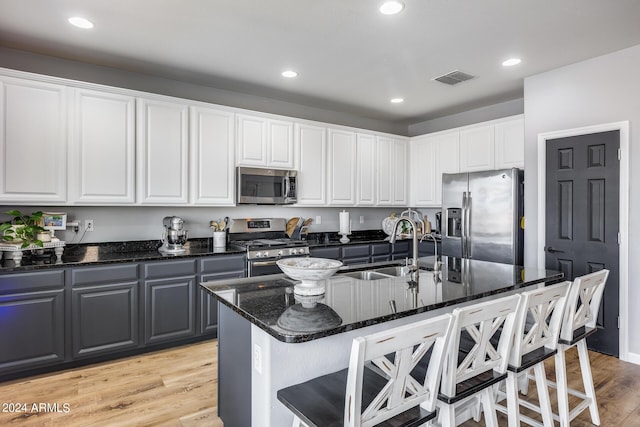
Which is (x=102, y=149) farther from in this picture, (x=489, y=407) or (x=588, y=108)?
(x=588, y=108)

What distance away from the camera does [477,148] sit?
4676 millimetres

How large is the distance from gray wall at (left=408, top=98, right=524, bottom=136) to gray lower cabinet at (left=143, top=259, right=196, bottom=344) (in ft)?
13.6

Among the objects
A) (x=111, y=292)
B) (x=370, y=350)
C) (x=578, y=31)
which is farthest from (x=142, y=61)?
(x=578, y=31)

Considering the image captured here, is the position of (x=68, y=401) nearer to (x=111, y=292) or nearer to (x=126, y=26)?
(x=111, y=292)

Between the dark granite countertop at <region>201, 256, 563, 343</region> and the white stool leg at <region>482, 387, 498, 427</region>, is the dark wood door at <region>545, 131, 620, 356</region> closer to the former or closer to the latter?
the dark granite countertop at <region>201, 256, 563, 343</region>

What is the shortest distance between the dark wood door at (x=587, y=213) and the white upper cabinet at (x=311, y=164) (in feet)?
8.16

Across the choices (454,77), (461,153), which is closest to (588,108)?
(454,77)

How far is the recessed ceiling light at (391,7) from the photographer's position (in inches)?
95.7

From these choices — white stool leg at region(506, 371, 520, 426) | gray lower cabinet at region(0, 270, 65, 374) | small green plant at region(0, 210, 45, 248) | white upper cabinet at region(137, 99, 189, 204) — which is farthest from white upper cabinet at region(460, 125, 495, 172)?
small green plant at region(0, 210, 45, 248)

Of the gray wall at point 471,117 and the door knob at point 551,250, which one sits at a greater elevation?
the gray wall at point 471,117

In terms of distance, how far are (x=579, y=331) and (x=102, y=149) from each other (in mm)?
3938

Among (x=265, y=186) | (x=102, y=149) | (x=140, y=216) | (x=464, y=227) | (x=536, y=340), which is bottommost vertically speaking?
(x=536, y=340)

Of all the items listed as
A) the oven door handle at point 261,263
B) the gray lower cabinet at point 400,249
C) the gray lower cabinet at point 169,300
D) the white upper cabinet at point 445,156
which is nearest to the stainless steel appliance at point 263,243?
the oven door handle at point 261,263

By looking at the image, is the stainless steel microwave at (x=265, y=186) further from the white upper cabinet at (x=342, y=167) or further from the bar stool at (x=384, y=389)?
the bar stool at (x=384, y=389)
